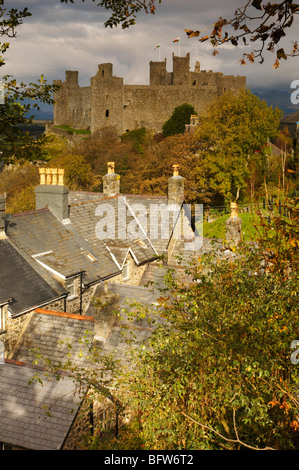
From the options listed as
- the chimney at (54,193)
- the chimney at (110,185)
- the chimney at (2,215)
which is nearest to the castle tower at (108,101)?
the chimney at (110,185)

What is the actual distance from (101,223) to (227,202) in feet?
73.4

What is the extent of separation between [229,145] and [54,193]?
2658 centimetres

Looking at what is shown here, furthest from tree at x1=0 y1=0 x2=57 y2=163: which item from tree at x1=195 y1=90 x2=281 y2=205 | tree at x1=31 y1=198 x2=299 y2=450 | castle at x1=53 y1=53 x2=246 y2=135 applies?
castle at x1=53 y1=53 x2=246 y2=135

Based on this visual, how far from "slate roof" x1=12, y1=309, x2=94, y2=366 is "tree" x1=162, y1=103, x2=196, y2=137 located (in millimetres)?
57698

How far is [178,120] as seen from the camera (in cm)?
7112

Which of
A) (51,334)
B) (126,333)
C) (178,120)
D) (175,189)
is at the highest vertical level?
(178,120)

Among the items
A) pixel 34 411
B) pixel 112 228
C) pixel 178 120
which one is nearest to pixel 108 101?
pixel 178 120

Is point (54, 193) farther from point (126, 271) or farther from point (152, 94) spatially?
point (152, 94)

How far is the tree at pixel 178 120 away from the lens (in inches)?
2761

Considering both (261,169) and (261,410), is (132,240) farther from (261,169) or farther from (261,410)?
(261,169)

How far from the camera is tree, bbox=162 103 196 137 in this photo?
70125 mm

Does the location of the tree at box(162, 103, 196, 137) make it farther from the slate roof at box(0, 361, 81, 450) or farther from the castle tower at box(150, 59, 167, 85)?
the slate roof at box(0, 361, 81, 450)
